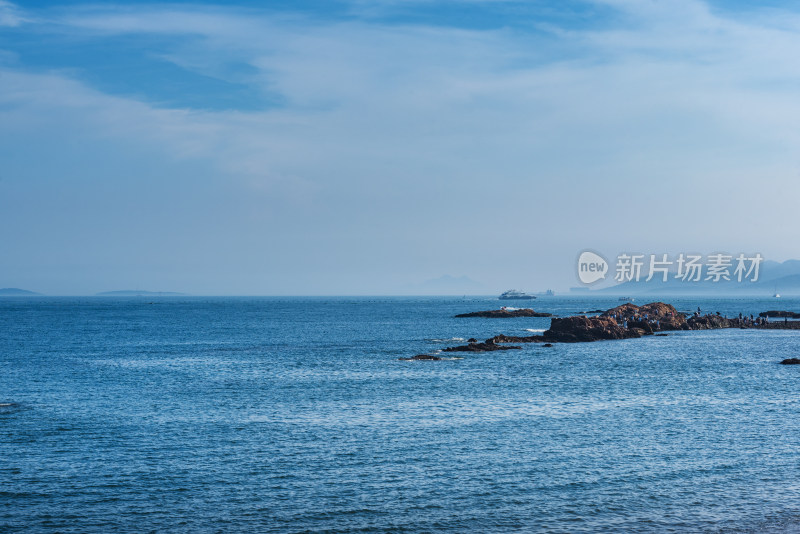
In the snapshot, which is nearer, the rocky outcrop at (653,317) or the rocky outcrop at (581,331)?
the rocky outcrop at (581,331)

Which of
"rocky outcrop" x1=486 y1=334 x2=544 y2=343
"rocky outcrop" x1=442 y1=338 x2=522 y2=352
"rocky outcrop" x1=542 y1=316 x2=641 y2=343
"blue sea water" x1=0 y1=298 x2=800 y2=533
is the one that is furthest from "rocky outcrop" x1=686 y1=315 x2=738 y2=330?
"blue sea water" x1=0 y1=298 x2=800 y2=533

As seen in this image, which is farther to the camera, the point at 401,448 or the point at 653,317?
the point at 653,317

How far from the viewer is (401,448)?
33.6 meters

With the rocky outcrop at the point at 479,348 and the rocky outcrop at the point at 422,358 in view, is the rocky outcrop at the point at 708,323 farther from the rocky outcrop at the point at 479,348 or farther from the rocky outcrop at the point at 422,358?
the rocky outcrop at the point at 422,358

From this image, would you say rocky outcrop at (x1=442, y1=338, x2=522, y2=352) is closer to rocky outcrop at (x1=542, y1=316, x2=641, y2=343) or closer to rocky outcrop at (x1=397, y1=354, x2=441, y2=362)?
rocky outcrop at (x1=397, y1=354, x2=441, y2=362)

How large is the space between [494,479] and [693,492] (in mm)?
7621

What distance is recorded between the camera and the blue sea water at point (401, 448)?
24.3 m

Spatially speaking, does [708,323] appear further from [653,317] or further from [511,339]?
[511,339]

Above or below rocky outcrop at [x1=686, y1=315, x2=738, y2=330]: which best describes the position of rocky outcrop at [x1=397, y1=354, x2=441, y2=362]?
below

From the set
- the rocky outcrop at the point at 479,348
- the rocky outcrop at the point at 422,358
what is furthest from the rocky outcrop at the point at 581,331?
the rocky outcrop at the point at 422,358

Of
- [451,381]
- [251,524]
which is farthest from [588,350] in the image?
[251,524]

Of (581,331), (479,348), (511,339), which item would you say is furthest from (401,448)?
(581,331)

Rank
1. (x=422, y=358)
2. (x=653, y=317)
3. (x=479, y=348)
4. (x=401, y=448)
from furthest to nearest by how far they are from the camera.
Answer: (x=653, y=317)
(x=479, y=348)
(x=422, y=358)
(x=401, y=448)

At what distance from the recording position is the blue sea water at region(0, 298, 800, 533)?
24.3 metres
